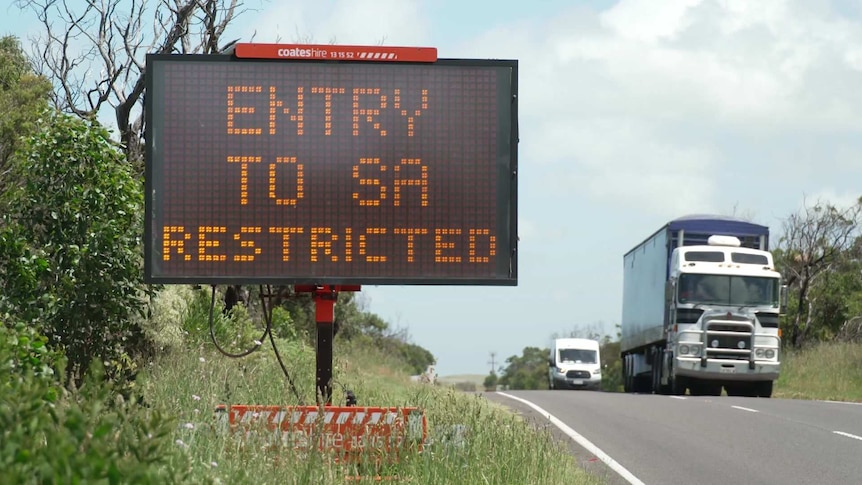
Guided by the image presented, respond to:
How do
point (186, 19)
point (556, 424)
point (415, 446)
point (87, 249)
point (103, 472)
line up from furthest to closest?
1. point (186, 19)
2. point (556, 424)
3. point (87, 249)
4. point (415, 446)
5. point (103, 472)

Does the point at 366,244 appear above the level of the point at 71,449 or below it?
above

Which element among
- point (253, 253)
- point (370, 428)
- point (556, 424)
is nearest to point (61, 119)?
point (253, 253)

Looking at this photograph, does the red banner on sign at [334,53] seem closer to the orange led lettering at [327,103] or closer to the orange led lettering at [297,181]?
the orange led lettering at [327,103]

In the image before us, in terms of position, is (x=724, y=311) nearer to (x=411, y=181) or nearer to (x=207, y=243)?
(x=411, y=181)

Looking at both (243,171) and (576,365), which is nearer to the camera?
(243,171)

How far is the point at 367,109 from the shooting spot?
450 inches

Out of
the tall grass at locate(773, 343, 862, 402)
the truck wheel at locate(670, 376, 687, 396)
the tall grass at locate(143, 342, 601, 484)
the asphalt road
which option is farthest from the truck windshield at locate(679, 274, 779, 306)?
the tall grass at locate(143, 342, 601, 484)

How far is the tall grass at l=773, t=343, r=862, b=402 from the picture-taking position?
3609 cm

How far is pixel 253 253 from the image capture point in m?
11.1

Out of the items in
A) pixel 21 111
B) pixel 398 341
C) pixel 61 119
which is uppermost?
pixel 21 111

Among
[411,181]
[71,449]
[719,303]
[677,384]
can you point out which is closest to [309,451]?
[411,181]

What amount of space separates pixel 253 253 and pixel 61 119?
5.84m

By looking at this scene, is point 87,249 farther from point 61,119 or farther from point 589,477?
point 589,477

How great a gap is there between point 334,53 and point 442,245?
1.95 meters
